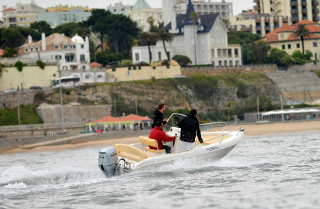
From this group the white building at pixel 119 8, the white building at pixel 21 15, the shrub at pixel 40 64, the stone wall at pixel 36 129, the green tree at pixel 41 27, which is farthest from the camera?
the white building at pixel 119 8

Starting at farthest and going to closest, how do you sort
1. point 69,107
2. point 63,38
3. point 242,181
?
point 63,38 < point 69,107 < point 242,181

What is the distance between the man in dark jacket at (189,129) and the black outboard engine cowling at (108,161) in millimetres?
2349

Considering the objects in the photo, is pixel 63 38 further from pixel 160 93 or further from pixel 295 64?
pixel 295 64

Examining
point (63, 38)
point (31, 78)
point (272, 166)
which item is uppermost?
point (63, 38)

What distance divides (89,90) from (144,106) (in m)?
6.87

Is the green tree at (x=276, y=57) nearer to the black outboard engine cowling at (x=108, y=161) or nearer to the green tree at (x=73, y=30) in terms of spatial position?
the green tree at (x=73, y=30)

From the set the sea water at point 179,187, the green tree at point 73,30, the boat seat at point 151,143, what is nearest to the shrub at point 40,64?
the green tree at point 73,30

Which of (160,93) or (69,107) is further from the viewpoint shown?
(160,93)

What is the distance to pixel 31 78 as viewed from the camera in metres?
64.7

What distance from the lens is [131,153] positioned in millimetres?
16359

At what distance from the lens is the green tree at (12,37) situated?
273ft

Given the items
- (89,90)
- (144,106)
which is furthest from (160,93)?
(89,90)

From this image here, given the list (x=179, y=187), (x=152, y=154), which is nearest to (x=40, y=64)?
(x=152, y=154)

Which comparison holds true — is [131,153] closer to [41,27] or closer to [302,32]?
[302,32]
